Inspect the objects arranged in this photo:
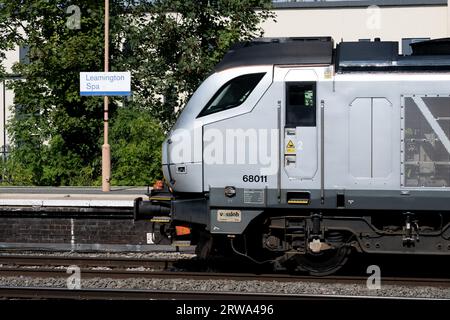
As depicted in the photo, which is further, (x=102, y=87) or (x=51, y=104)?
(x=51, y=104)

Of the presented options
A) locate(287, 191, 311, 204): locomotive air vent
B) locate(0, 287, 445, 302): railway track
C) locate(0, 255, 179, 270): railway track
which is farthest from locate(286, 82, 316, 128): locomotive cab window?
locate(0, 255, 179, 270): railway track

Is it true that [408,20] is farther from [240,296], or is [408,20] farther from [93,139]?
[240,296]

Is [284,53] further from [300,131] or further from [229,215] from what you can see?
[229,215]

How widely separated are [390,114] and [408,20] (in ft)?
82.7

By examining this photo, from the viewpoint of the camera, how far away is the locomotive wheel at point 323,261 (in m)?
10.6

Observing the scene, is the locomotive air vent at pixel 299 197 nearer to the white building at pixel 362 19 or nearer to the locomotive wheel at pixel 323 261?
the locomotive wheel at pixel 323 261

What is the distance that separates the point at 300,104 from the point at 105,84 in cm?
1176

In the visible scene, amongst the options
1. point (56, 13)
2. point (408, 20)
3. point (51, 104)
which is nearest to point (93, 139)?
point (51, 104)

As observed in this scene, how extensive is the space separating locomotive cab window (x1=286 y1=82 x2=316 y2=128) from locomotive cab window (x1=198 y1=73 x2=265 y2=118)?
0.53 meters

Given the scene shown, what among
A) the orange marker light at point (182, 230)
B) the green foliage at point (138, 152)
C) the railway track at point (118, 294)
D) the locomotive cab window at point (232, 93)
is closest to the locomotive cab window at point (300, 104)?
the locomotive cab window at point (232, 93)

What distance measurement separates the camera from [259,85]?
402 inches

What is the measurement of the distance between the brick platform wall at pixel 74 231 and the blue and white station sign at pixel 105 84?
687 centimetres

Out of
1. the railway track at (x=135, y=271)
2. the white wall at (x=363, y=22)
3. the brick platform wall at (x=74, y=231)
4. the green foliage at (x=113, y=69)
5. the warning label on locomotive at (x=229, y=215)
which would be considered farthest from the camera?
the white wall at (x=363, y=22)

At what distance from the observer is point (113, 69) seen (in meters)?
25.1
